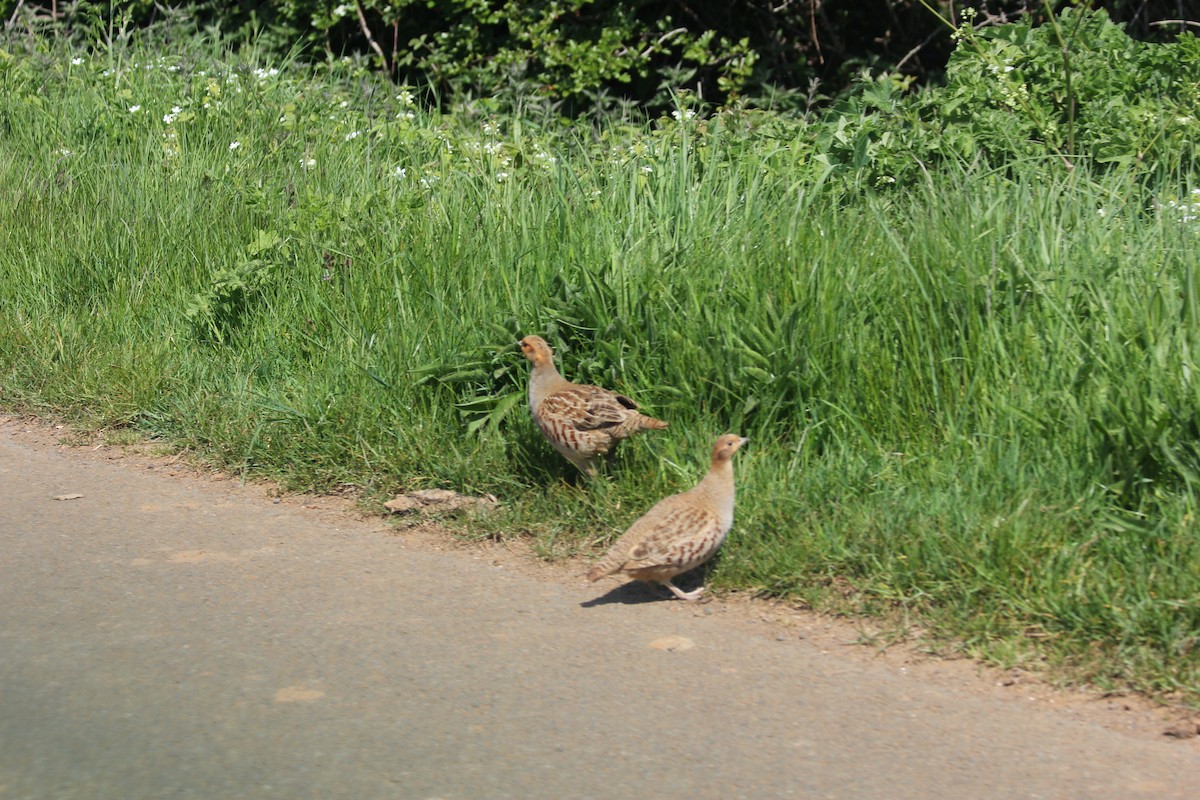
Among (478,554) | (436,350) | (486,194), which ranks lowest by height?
(478,554)

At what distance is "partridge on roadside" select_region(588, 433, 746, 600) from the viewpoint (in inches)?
194

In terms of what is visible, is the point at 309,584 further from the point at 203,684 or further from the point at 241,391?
the point at 241,391

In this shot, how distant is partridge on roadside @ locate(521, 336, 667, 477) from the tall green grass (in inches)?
7.4

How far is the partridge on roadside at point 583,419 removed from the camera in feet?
18.3

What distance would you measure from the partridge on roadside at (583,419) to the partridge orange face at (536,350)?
12 centimetres

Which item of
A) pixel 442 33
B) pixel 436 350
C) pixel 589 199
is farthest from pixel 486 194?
pixel 442 33

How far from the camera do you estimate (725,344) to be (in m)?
5.96

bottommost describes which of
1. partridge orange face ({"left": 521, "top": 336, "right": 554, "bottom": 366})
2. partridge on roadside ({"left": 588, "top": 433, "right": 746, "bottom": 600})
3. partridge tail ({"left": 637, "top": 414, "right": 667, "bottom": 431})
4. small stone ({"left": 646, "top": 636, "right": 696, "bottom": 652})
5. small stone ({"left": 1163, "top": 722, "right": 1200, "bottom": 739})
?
small stone ({"left": 646, "top": 636, "right": 696, "bottom": 652})

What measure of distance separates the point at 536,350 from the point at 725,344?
2.62ft

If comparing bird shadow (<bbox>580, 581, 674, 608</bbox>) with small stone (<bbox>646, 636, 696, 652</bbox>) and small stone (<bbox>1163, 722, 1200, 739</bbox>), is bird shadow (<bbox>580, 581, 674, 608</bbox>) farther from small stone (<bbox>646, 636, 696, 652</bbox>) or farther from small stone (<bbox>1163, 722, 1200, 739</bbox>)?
small stone (<bbox>1163, 722, 1200, 739</bbox>)

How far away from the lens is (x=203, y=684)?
4426mm

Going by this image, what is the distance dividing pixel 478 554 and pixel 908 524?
67.5 inches

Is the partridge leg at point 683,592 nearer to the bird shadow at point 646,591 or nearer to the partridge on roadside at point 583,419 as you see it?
the bird shadow at point 646,591

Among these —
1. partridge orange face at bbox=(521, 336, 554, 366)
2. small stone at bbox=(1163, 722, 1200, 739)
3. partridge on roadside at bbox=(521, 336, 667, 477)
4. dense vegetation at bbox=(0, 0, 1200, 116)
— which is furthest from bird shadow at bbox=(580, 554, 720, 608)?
dense vegetation at bbox=(0, 0, 1200, 116)
